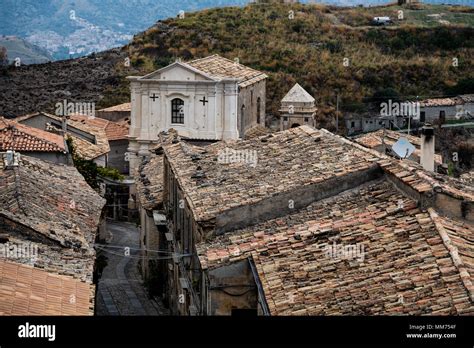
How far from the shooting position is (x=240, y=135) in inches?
2061

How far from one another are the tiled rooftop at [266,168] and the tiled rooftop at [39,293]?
366 cm

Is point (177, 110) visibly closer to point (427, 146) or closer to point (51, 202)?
point (51, 202)

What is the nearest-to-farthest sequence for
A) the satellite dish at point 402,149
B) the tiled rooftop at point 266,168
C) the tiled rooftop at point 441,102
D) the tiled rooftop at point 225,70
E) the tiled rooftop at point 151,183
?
the tiled rooftop at point 266,168
the satellite dish at point 402,149
the tiled rooftop at point 151,183
the tiled rooftop at point 225,70
the tiled rooftop at point 441,102

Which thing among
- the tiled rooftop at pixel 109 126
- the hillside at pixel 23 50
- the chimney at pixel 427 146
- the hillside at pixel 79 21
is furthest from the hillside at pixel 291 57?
the chimney at pixel 427 146

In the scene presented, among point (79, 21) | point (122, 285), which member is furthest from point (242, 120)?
point (79, 21)

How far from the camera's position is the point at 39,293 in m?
19.5

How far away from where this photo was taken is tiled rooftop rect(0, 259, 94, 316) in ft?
59.7

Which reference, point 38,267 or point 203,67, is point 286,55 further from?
point 38,267

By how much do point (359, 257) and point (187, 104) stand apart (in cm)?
3227

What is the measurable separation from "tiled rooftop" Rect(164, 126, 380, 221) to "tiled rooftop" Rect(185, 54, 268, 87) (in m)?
20.5

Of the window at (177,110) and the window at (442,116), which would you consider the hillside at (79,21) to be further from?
the window at (177,110)

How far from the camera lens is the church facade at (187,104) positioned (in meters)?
51.2

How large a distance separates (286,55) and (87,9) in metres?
55.7
